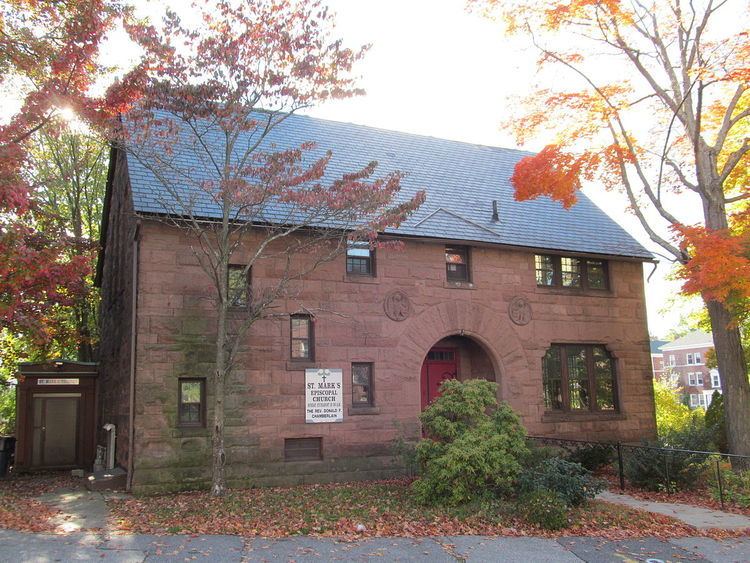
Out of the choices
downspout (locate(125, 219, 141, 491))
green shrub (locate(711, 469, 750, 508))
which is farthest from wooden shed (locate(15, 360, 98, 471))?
green shrub (locate(711, 469, 750, 508))

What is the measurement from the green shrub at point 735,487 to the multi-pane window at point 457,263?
7.11m

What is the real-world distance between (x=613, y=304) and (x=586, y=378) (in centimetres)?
227

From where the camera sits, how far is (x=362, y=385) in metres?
15.0

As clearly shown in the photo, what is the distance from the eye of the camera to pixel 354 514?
10578 mm

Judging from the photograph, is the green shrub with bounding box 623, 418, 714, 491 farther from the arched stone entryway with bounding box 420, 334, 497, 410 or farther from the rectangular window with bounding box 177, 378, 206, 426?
the rectangular window with bounding box 177, 378, 206, 426

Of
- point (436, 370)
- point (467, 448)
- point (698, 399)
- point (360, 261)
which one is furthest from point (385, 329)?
point (698, 399)

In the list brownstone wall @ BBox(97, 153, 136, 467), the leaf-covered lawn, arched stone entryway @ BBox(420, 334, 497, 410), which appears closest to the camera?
the leaf-covered lawn

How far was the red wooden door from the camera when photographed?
17.0 metres

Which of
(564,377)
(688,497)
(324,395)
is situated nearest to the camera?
(688,497)

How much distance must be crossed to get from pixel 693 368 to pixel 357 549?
230 ft

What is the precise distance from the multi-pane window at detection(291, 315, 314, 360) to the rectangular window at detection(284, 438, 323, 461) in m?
1.78

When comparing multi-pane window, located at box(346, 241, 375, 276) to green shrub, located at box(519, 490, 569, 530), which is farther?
multi-pane window, located at box(346, 241, 375, 276)

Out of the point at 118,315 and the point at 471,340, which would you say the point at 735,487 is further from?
the point at 118,315

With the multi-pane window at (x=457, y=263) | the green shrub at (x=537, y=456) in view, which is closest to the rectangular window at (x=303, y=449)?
the green shrub at (x=537, y=456)
